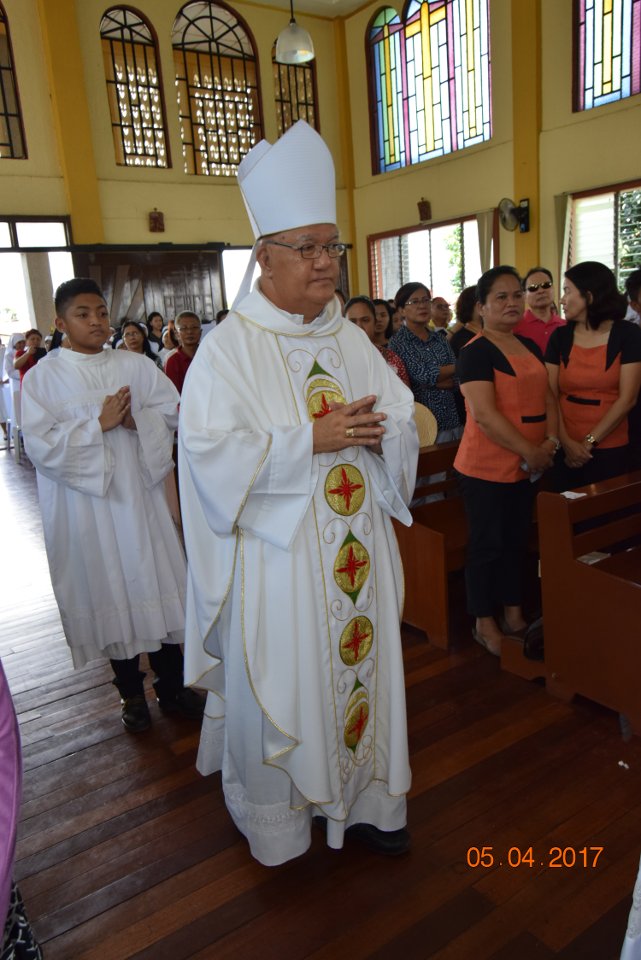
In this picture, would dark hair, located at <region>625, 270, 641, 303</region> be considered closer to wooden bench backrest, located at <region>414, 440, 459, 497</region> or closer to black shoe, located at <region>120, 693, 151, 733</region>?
wooden bench backrest, located at <region>414, 440, 459, 497</region>

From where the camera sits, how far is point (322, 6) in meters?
11.2

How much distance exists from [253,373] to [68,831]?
4.97ft

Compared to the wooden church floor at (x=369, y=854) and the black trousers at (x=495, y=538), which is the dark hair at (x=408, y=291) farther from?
the wooden church floor at (x=369, y=854)

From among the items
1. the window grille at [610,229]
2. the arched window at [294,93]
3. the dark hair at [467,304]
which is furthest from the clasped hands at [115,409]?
the arched window at [294,93]

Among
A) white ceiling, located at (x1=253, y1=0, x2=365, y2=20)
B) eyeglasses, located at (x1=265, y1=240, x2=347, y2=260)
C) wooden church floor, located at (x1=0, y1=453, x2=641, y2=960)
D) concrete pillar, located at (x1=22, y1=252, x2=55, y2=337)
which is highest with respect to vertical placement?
white ceiling, located at (x1=253, y1=0, x2=365, y2=20)

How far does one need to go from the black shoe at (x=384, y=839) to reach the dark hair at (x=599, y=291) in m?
2.13

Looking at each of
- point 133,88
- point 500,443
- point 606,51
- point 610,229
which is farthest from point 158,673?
point 133,88

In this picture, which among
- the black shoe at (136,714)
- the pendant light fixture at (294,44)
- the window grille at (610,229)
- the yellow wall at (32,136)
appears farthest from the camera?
the yellow wall at (32,136)

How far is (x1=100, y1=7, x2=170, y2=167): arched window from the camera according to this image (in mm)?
9930

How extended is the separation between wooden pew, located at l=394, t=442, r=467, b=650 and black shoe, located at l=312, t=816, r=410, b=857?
1.26 m

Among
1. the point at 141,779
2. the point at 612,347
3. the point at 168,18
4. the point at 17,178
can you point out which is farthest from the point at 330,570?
the point at 168,18

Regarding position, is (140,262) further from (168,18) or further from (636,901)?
(636,901)

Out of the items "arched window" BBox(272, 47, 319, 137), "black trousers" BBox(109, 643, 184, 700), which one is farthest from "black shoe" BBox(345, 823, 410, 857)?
"arched window" BBox(272, 47, 319, 137)

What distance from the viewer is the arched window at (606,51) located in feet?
25.7
